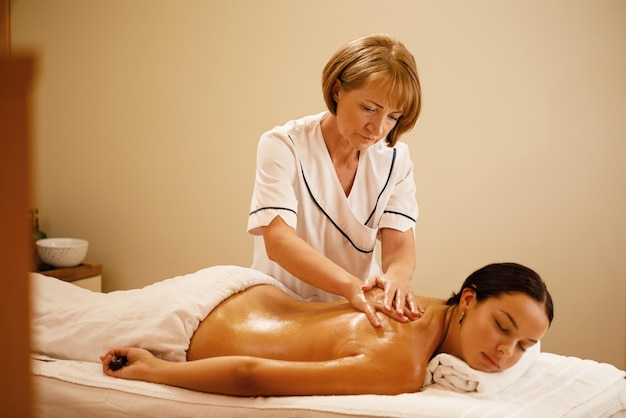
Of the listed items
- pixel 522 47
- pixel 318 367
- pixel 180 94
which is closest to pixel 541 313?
pixel 318 367

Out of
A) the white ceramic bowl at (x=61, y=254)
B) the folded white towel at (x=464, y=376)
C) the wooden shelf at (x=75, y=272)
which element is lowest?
the wooden shelf at (x=75, y=272)

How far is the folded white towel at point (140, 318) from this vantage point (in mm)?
1657

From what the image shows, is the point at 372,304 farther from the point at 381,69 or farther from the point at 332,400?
the point at 381,69

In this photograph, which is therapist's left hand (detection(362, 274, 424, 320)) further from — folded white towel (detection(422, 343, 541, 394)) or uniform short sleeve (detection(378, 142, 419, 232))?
uniform short sleeve (detection(378, 142, 419, 232))

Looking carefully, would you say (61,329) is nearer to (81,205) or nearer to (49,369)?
(49,369)

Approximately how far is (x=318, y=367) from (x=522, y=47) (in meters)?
1.99

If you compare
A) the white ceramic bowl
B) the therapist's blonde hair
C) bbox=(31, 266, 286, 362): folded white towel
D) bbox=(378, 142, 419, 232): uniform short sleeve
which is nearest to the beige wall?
the white ceramic bowl

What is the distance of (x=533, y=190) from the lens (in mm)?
2822

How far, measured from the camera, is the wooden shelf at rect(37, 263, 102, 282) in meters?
3.23

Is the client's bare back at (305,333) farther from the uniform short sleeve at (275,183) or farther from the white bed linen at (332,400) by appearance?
the uniform short sleeve at (275,183)

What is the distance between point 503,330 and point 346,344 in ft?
1.31

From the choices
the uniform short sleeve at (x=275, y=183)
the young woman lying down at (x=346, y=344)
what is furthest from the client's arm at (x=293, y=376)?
the uniform short sleeve at (x=275, y=183)

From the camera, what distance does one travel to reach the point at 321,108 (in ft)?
10.4

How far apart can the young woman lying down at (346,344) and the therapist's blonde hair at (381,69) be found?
55 cm
